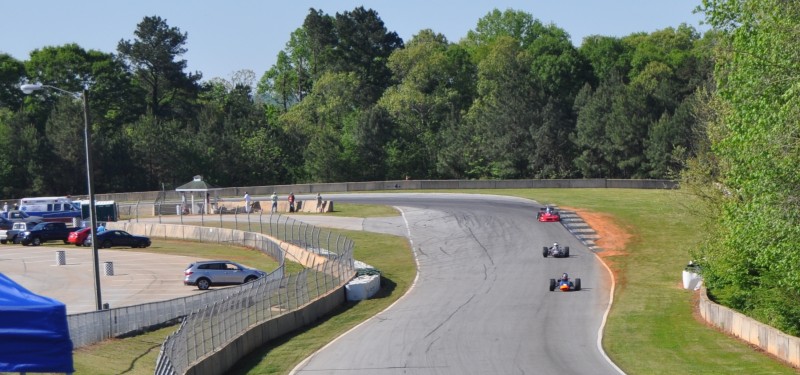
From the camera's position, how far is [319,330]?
35031 mm

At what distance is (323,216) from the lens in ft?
243

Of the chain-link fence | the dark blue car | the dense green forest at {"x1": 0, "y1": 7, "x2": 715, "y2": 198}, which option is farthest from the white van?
the dense green forest at {"x1": 0, "y1": 7, "x2": 715, "y2": 198}

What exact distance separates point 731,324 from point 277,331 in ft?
49.6

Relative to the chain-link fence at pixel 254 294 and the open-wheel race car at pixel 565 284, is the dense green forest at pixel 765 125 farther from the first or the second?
the chain-link fence at pixel 254 294

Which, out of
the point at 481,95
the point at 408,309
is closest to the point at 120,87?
the point at 481,95

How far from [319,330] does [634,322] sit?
37.5ft

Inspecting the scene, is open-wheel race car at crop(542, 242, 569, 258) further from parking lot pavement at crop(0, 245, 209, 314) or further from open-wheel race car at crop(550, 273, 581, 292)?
parking lot pavement at crop(0, 245, 209, 314)

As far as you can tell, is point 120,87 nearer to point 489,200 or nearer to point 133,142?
point 133,142

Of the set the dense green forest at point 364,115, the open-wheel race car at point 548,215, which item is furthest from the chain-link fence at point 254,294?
the dense green forest at point 364,115

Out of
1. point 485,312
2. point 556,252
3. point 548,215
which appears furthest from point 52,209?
point 485,312

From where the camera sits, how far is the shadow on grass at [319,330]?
94.2 ft

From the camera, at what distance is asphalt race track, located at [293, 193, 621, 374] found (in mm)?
27920

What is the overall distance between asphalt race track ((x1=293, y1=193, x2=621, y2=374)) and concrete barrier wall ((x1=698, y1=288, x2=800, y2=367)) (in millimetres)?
4012

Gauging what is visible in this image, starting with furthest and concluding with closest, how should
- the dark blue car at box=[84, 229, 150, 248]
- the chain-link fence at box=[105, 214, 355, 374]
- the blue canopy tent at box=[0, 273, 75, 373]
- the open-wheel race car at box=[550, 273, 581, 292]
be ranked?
the dark blue car at box=[84, 229, 150, 248] → the open-wheel race car at box=[550, 273, 581, 292] → the chain-link fence at box=[105, 214, 355, 374] → the blue canopy tent at box=[0, 273, 75, 373]
